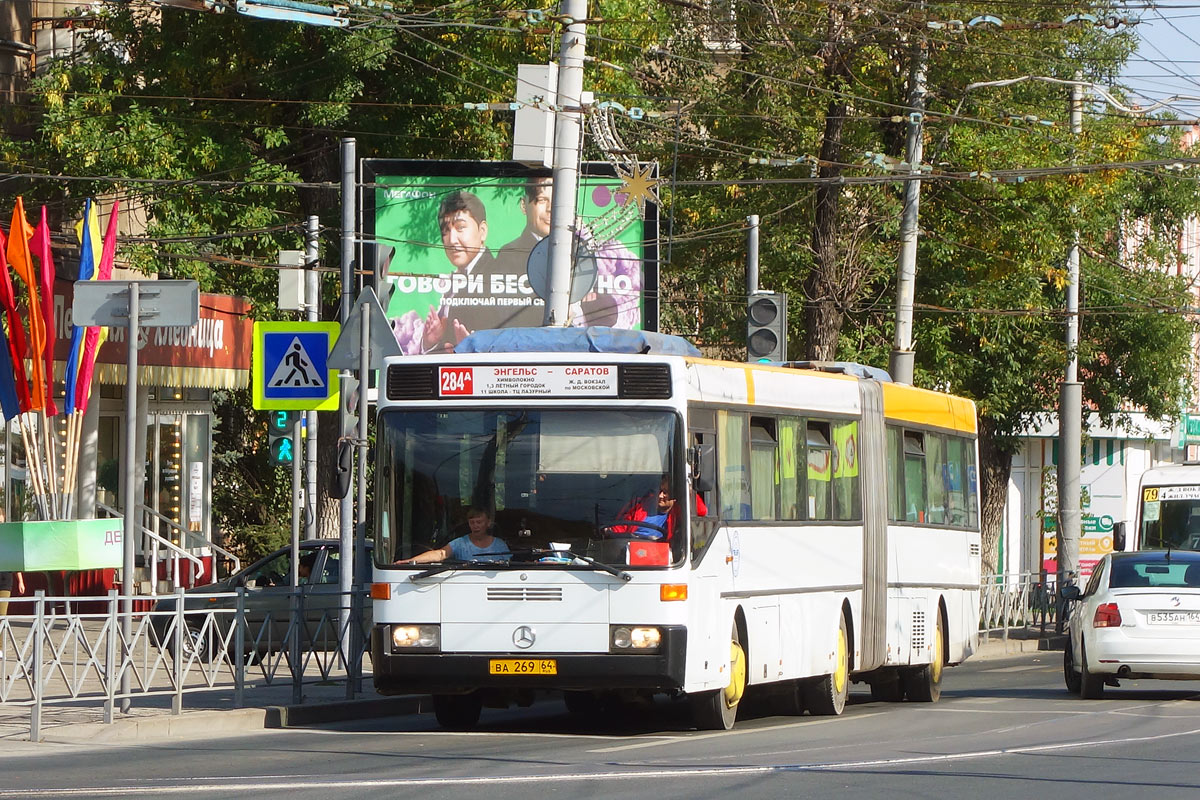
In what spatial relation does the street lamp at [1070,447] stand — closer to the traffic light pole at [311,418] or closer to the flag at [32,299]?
the traffic light pole at [311,418]

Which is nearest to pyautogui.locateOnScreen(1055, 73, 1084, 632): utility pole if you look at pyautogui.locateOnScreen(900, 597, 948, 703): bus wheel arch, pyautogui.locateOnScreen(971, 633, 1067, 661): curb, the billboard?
pyautogui.locateOnScreen(971, 633, 1067, 661): curb

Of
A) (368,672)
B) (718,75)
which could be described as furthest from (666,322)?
(368,672)

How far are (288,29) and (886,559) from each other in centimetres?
1509

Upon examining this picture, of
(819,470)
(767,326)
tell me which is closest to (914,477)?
(819,470)

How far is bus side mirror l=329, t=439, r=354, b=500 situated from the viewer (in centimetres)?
1602

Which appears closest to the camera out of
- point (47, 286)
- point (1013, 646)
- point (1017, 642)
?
point (47, 286)

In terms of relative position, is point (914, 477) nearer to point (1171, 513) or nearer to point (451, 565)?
point (451, 565)

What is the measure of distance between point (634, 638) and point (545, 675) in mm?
672

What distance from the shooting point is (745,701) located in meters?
19.9

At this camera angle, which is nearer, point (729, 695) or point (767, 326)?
point (729, 695)

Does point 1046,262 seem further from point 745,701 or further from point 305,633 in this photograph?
point 305,633

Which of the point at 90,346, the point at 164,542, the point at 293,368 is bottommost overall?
the point at 164,542

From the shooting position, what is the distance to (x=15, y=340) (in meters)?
25.7

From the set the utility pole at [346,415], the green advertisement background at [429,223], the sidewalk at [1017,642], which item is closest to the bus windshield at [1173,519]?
the sidewalk at [1017,642]
